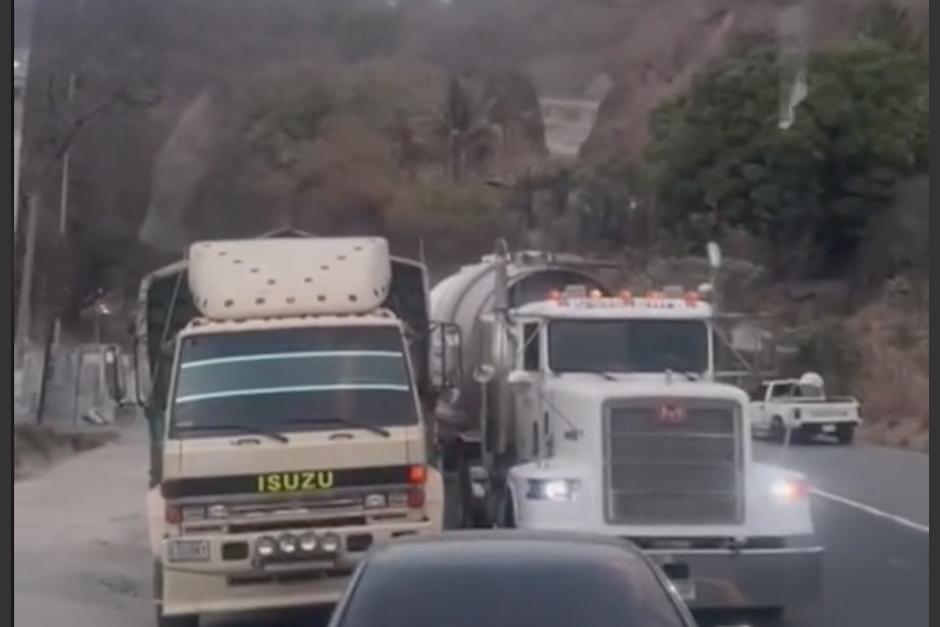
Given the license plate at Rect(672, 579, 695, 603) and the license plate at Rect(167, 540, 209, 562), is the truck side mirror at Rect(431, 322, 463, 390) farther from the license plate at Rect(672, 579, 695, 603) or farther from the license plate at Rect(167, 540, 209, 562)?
the license plate at Rect(672, 579, 695, 603)

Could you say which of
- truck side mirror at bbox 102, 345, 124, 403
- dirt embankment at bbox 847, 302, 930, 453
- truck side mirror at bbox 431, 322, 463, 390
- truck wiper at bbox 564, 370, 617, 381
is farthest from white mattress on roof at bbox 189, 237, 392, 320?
dirt embankment at bbox 847, 302, 930, 453

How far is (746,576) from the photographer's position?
15.1 metres

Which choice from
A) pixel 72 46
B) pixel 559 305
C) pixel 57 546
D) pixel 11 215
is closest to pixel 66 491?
pixel 57 546

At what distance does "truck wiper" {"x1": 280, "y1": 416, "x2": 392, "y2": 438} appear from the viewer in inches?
601

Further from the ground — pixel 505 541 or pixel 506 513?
pixel 505 541

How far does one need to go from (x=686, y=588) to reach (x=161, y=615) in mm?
3427

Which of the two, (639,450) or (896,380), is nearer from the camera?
(639,450)

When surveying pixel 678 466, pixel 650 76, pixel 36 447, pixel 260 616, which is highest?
pixel 650 76

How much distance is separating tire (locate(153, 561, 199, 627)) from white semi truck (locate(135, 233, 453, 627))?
2 centimetres

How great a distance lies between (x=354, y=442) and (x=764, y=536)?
269 cm

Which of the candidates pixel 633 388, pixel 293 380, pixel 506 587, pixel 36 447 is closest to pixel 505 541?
pixel 506 587

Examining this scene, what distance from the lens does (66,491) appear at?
1903 cm

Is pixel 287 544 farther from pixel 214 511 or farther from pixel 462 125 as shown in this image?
pixel 462 125

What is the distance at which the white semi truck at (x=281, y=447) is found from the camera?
15.1 m
